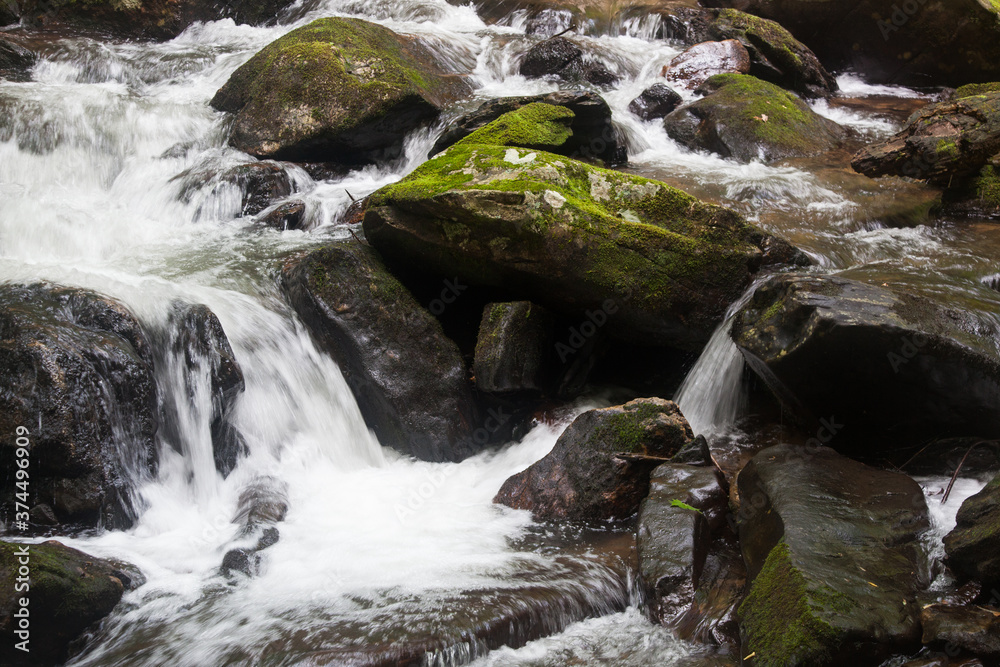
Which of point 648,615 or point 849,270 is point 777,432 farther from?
point 648,615

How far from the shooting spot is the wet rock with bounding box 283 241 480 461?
586cm

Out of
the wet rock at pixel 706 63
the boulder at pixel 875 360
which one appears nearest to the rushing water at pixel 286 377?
the boulder at pixel 875 360

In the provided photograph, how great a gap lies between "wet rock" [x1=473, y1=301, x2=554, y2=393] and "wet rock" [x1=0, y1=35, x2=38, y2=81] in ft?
29.9

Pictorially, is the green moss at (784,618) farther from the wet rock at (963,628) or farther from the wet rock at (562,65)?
the wet rock at (562,65)

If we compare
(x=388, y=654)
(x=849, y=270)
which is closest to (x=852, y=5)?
(x=849, y=270)

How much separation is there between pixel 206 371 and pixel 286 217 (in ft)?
10.2

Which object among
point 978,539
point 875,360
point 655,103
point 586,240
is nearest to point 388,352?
point 586,240

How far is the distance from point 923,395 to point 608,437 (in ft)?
6.57

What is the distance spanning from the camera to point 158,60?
12.0 metres

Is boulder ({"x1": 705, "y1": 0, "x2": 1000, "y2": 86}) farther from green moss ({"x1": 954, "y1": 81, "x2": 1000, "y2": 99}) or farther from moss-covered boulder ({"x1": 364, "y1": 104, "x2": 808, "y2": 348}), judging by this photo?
moss-covered boulder ({"x1": 364, "y1": 104, "x2": 808, "y2": 348})

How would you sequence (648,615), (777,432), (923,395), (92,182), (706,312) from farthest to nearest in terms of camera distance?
(92,182)
(706,312)
(777,432)
(923,395)
(648,615)

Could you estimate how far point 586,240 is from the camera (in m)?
5.66

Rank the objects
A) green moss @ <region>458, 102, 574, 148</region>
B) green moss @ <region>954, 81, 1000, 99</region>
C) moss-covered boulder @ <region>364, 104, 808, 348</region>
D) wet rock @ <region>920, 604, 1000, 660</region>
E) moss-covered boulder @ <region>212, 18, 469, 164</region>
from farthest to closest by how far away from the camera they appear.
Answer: green moss @ <region>954, 81, 1000, 99</region>, moss-covered boulder @ <region>212, 18, 469, 164</region>, green moss @ <region>458, 102, 574, 148</region>, moss-covered boulder @ <region>364, 104, 808, 348</region>, wet rock @ <region>920, 604, 1000, 660</region>

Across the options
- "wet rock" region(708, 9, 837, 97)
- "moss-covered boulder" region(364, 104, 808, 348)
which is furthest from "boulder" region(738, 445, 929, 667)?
"wet rock" region(708, 9, 837, 97)
